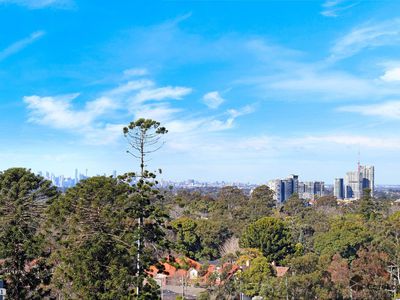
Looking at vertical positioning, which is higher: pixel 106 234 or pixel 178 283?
pixel 106 234

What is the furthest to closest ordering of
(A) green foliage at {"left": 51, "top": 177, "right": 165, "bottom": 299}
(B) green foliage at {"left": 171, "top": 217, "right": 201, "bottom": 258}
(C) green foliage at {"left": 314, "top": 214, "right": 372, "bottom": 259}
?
1. (B) green foliage at {"left": 171, "top": 217, "right": 201, "bottom": 258}
2. (C) green foliage at {"left": 314, "top": 214, "right": 372, "bottom": 259}
3. (A) green foliage at {"left": 51, "top": 177, "right": 165, "bottom": 299}

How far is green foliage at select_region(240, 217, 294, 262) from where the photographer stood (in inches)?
1193

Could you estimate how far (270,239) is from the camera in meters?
30.4

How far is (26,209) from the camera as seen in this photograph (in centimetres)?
1623

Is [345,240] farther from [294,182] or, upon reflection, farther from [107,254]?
[294,182]

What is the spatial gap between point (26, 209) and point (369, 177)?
153m

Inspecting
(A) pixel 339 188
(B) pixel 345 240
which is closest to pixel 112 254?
(B) pixel 345 240

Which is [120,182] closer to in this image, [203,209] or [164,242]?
[164,242]

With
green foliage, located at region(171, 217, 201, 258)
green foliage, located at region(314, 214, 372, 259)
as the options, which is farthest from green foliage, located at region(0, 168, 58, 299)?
green foliage, located at region(314, 214, 372, 259)

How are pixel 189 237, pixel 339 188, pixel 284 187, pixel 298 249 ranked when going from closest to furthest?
1. pixel 298 249
2. pixel 189 237
3. pixel 284 187
4. pixel 339 188

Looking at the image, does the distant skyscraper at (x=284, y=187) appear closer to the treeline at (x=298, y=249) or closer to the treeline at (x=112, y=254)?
the treeline at (x=298, y=249)

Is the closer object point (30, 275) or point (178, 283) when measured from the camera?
point (30, 275)

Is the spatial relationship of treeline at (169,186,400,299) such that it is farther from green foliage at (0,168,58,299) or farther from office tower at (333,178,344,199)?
office tower at (333,178,344,199)

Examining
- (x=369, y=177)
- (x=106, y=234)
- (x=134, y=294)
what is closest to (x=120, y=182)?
(x=106, y=234)
